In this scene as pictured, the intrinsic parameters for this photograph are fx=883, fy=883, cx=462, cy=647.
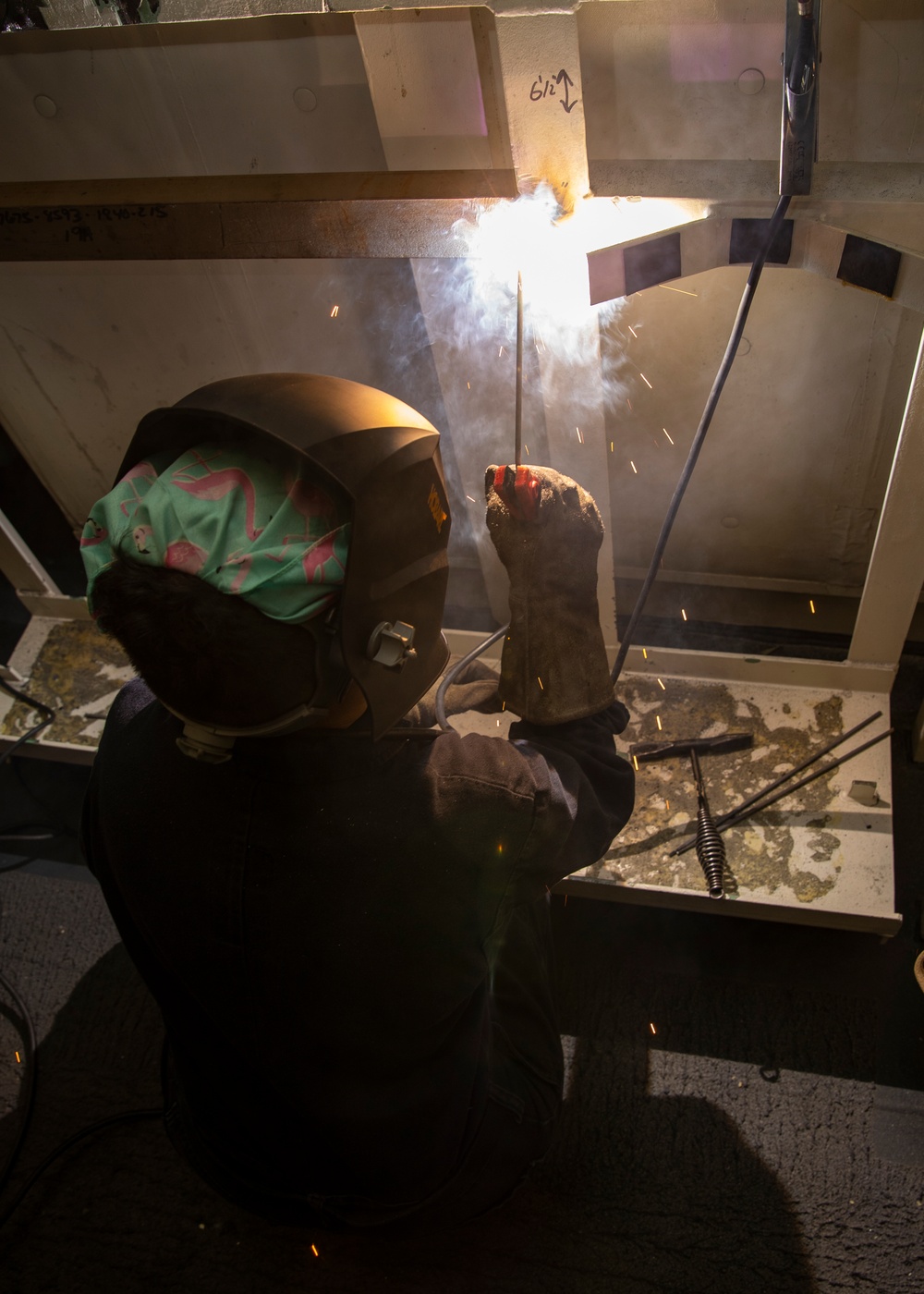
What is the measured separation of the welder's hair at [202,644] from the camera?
0.87 m

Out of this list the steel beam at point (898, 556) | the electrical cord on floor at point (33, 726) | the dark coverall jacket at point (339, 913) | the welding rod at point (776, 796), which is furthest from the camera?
the electrical cord on floor at point (33, 726)

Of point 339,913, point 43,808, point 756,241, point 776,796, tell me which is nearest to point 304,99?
point 756,241

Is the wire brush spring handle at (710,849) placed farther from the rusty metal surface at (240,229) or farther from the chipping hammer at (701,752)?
the rusty metal surface at (240,229)

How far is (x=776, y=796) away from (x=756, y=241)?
3.53 feet

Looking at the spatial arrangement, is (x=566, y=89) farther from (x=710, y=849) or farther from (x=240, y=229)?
(x=710, y=849)

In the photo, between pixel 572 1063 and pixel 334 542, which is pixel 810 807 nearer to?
pixel 572 1063

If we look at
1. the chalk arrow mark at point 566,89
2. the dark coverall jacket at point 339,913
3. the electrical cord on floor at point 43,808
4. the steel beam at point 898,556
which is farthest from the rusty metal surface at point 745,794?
the electrical cord on floor at point 43,808

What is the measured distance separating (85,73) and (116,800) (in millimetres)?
1209

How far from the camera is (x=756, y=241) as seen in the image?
126 cm

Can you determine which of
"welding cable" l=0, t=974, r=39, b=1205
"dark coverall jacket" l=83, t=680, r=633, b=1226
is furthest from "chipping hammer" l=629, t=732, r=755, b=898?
"welding cable" l=0, t=974, r=39, b=1205

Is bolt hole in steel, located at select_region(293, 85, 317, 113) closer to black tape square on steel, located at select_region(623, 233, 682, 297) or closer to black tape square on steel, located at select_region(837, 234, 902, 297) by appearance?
black tape square on steel, located at select_region(623, 233, 682, 297)

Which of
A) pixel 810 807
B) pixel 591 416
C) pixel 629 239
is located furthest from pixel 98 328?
pixel 810 807

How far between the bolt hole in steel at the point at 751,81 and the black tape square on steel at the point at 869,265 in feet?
0.77

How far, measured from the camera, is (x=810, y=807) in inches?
70.9
